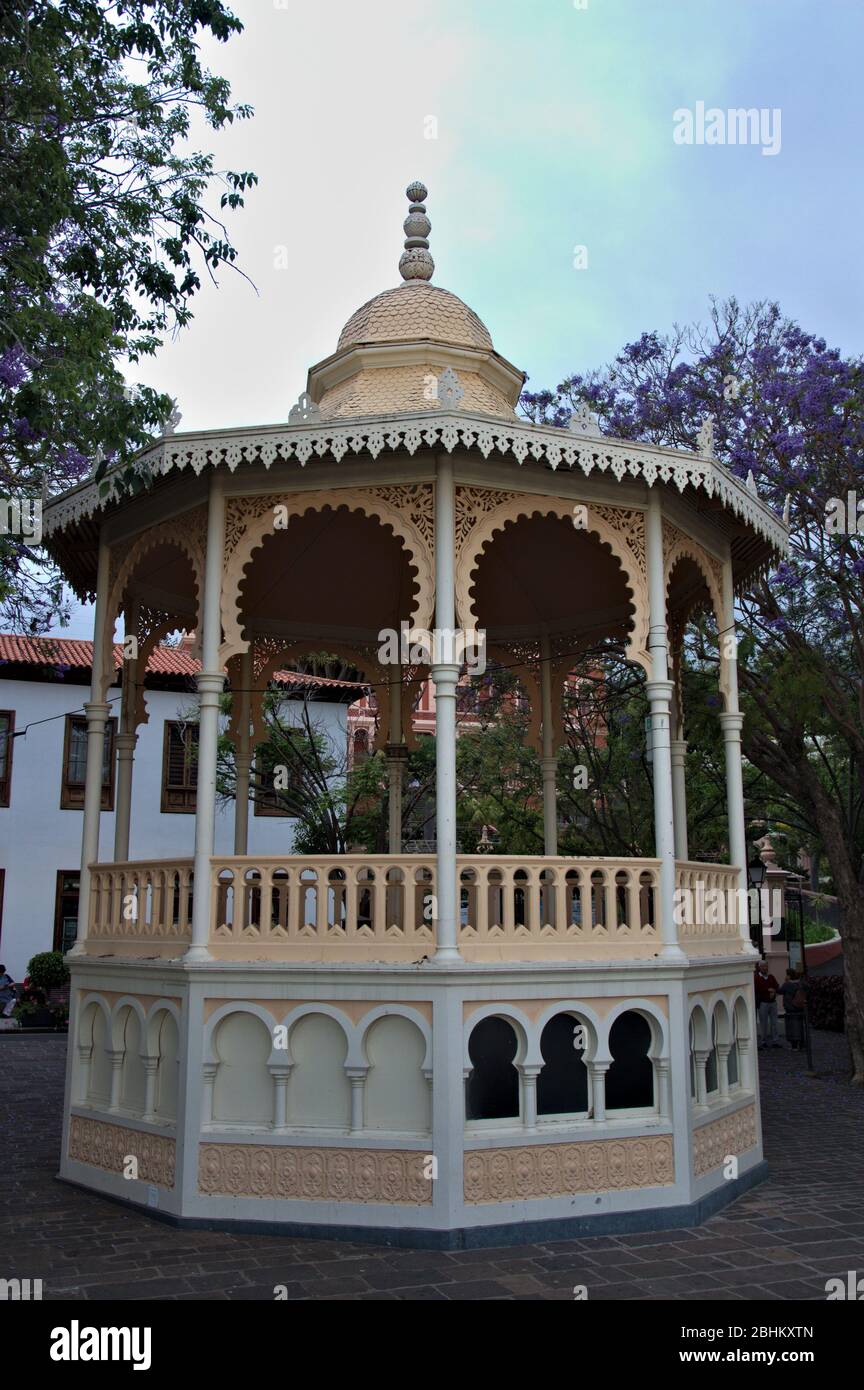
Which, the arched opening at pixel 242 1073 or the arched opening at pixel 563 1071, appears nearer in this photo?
the arched opening at pixel 242 1073

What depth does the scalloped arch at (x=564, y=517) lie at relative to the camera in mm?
8297

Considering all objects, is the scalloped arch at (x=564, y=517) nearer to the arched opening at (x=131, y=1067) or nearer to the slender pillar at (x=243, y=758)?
the slender pillar at (x=243, y=758)

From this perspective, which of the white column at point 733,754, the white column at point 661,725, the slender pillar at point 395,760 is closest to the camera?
the white column at point 661,725

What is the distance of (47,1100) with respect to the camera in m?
13.9

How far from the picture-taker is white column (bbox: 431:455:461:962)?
7.68 meters

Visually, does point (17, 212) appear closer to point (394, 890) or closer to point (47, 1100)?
point (394, 890)

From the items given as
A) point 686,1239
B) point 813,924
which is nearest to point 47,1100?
point 686,1239

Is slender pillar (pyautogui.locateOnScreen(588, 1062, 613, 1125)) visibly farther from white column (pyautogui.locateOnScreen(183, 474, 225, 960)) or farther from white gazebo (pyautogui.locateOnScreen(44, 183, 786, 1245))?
white column (pyautogui.locateOnScreen(183, 474, 225, 960))

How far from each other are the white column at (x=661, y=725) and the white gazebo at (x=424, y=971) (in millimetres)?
26

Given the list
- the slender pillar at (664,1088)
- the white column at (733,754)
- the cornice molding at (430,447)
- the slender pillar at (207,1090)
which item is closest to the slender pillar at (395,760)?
the white column at (733,754)

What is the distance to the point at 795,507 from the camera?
15.1 metres

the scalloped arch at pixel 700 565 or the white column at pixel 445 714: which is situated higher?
the scalloped arch at pixel 700 565

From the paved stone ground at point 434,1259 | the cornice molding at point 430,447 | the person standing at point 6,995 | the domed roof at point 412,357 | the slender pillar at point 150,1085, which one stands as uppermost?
the domed roof at point 412,357

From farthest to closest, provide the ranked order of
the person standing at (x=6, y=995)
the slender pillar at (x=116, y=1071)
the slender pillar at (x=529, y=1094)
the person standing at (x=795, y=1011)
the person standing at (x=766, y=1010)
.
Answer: the person standing at (x=6, y=995) → the person standing at (x=766, y=1010) → the person standing at (x=795, y=1011) → the slender pillar at (x=116, y=1071) → the slender pillar at (x=529, y=1094)
